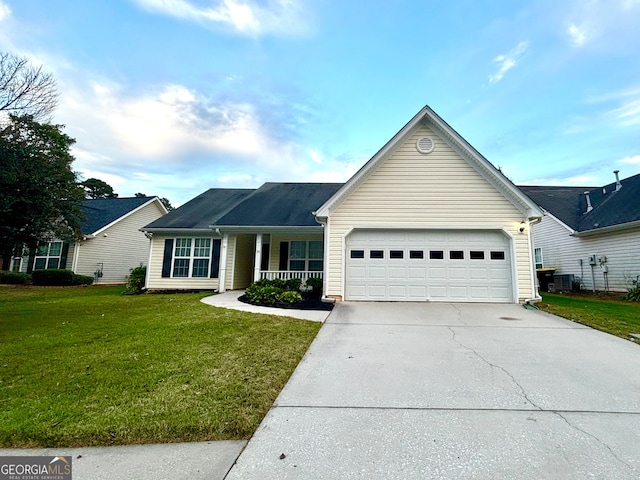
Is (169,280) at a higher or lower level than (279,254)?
lower

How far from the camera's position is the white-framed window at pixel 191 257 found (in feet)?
47.1

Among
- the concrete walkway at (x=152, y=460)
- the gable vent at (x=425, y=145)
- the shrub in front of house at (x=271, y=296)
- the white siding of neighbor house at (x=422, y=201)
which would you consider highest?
the gable vent at (x=425, y=145)

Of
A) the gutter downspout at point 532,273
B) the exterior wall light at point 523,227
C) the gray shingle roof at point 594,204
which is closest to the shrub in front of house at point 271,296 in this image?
the gutter downspout at point 532,273

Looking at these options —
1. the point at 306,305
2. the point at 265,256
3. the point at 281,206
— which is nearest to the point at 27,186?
the point at 306,305

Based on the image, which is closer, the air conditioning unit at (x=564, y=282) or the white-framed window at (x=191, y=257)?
the white-framed window at (x=191, y=257)

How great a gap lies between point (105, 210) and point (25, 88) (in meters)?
15.3

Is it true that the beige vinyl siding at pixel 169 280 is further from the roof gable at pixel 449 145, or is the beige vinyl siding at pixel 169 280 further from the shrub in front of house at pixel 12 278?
the shrub in front of house at pixel 12 278

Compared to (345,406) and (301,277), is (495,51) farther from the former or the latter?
(345,406)

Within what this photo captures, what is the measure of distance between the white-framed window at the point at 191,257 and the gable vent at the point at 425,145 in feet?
33.7

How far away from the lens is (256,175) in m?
29.3

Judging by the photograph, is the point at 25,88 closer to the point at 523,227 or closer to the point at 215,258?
the point at 215,258

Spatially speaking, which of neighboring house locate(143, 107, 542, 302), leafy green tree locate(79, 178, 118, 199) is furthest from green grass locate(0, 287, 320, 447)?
leafy green tree locate(79, 178, 118, 199)

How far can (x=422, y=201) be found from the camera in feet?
34.3

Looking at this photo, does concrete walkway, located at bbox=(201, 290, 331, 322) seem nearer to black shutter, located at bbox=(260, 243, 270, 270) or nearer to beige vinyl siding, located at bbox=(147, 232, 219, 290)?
black shutter, located at bbox=(260, 243, 270, 270)
